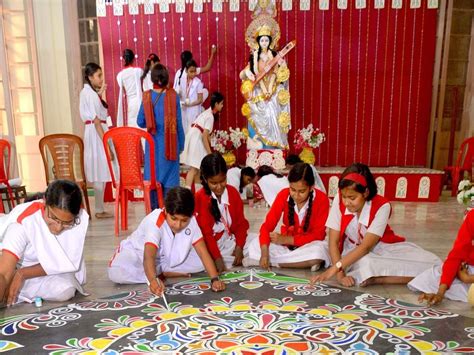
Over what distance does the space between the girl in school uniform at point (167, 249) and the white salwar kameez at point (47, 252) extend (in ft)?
0.91

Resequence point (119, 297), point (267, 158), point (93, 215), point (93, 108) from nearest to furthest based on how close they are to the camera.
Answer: point (119, 297) → point (93, 108) → point (93, 215) → point (267, 158)

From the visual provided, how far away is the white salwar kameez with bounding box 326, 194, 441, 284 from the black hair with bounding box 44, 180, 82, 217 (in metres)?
1.55

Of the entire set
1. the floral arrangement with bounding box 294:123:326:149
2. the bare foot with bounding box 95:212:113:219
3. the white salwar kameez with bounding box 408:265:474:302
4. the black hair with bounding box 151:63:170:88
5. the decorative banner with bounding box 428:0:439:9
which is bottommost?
the bare foot with bounding box 95:212:113:219

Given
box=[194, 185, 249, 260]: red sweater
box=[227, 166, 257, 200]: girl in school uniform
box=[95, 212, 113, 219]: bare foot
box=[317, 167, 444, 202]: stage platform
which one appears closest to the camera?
box=[194, 185, 249, 260]: red sweater

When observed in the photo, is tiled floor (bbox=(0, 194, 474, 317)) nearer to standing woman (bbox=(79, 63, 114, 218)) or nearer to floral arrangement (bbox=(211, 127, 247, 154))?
standing woman (bbox=(79, 63, 114, 218))

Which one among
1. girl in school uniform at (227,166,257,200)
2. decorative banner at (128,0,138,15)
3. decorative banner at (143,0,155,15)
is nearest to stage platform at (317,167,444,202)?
girl in school uniform at (227,166,257,200)

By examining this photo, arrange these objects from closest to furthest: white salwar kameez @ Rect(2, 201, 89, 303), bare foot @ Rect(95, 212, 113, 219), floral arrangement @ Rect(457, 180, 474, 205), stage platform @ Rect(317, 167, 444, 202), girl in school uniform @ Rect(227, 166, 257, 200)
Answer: white salwar kameez @ Rect(2, 201, 89, 303), floral arrangement @ Rect(457, 180, 474, 205), bare foot @ Rect(95, 212, 113, 219), girl in school uniform @ Rect(227, 166, 257, 200), stage platform @ Rect(317, 167, 444, 202)

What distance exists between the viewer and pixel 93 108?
14.2ft

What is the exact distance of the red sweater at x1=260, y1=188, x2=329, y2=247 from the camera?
115 inches

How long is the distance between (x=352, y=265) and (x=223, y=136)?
11.0 feet

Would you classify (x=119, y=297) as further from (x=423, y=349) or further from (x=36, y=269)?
(x=423, y=349)

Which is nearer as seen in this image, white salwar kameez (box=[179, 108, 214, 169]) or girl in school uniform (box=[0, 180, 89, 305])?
girl in school uniform (box=[0, 180, 89, 305])

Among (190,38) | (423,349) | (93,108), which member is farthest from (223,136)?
(423,349)

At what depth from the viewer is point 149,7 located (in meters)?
6.06
